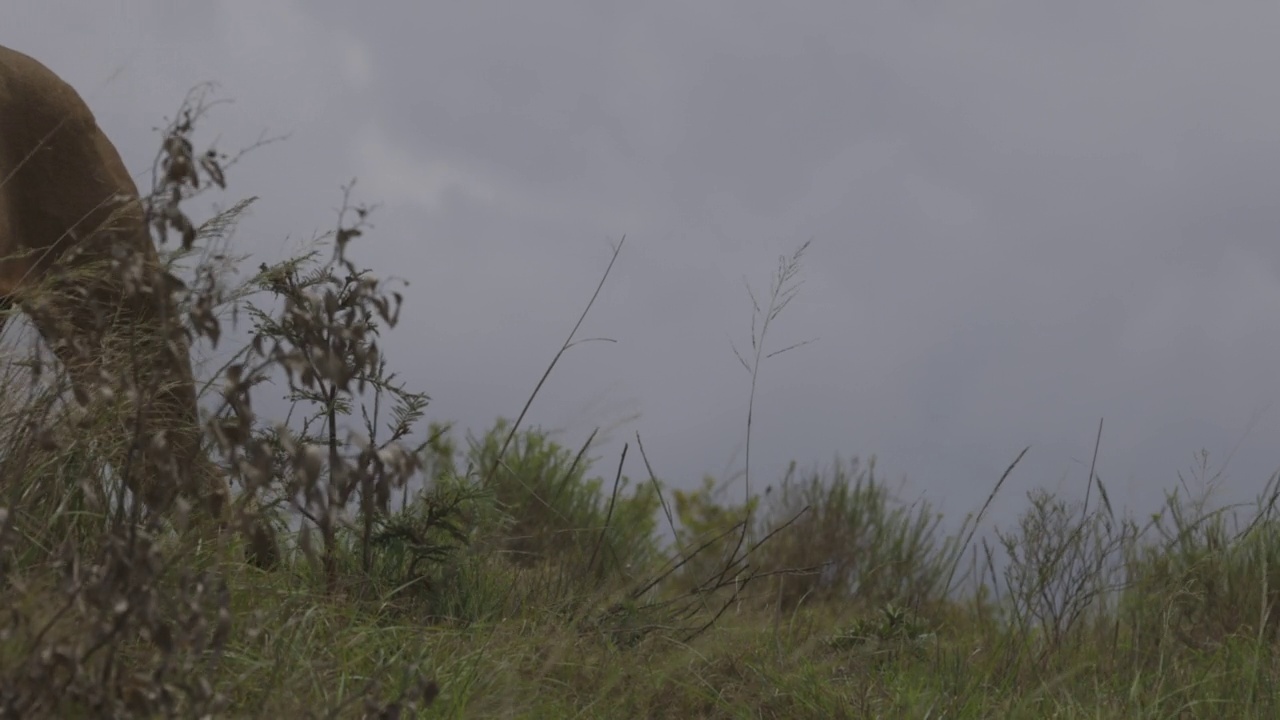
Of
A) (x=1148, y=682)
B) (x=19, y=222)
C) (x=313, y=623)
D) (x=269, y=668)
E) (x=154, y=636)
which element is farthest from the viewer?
(x=19, y=222)

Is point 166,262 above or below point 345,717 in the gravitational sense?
above

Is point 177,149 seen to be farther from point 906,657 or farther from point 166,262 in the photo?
point 906,657

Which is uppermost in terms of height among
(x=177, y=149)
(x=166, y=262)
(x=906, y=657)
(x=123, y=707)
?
(x=166, y=262)

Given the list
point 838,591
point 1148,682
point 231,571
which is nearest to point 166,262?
point 231,571

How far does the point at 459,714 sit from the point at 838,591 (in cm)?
512

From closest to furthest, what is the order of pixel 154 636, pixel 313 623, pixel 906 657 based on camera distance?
pixel 154 636
pixel 313 623
pixel 906 657

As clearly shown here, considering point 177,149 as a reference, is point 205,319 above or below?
below

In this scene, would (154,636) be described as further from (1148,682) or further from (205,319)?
(1148,682)

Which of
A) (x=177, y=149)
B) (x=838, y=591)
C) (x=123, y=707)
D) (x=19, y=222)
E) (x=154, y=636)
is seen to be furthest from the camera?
(x=838, y=591)

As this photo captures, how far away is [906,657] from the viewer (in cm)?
433

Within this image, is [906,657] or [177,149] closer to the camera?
[177,149]

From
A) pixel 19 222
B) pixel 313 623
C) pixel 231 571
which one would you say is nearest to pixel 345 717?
pixel 313 623

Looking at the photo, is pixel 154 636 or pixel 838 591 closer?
pixel 154 636

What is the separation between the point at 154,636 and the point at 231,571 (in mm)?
1429
